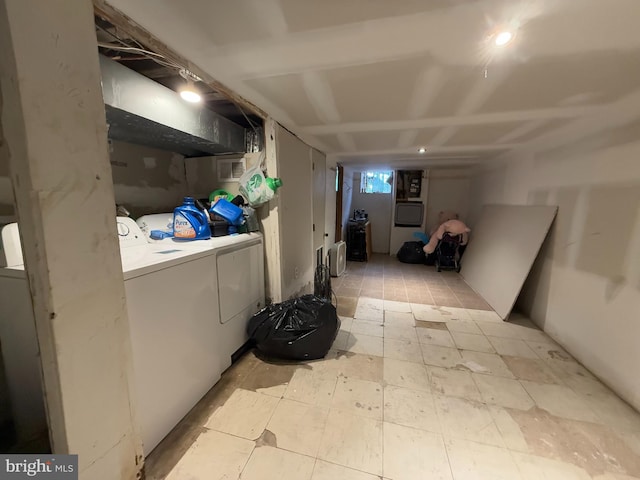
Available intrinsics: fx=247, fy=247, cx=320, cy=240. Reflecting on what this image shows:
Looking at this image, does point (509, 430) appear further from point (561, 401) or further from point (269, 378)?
point (269, 378)

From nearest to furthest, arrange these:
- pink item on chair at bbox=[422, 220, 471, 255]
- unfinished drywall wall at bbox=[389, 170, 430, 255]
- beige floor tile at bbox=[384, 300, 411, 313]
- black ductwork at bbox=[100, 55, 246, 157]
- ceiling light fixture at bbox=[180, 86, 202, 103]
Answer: black ductwork at bbox=[100, 55, 246, 157] → ceiling light fixture at bbox=[180, 86, 202, 103] → beige floor tile at bbox=[384, 300, 411, 313] → pink item on chair at bbox=[422, 220, 471, 255] → unfinished drywall wall at bbox=[389, 170, 430, 255]

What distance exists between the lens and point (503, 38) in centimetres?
101

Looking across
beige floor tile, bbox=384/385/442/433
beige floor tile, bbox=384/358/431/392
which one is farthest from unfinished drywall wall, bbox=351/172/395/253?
beige floor tile, bbox=384/385/442/433

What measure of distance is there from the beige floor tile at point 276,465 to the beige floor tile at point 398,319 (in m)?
1.61

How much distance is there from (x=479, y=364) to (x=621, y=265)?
3.94 feet

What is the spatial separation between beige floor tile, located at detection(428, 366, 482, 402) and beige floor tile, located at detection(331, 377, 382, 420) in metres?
0.42

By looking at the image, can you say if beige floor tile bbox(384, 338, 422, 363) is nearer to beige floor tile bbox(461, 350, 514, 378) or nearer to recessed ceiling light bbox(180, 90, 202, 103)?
beige floor tile bbox(461, 350, 514, 378)

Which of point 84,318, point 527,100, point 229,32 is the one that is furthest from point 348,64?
point 84,318

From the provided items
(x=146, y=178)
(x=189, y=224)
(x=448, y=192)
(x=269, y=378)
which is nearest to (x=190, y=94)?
(x=189, y=224)

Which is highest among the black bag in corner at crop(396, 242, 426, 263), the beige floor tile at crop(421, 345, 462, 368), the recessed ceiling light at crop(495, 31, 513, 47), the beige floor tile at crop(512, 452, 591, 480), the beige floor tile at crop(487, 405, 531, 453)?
the recessed ceiling light at crop(495, 31, 513, 47)

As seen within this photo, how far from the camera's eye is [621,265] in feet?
5.72

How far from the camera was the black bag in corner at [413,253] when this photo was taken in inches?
206

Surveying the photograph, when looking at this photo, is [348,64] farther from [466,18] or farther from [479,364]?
[479,364]

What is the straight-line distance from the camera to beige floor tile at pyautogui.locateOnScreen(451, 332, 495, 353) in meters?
2.21
